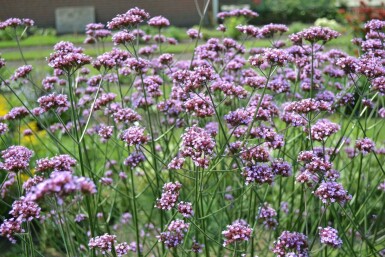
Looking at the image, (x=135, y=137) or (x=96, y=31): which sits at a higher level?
(x=96, y=31)

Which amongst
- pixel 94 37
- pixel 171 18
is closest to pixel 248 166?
pixel 94 37

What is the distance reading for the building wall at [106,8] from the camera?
23578 mm

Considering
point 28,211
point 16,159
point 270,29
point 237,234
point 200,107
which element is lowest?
point 237,234

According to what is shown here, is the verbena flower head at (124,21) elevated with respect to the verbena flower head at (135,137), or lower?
elevated

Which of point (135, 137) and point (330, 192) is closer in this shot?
point (330, 192)

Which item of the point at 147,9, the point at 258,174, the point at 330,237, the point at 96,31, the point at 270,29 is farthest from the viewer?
the point at 147,9

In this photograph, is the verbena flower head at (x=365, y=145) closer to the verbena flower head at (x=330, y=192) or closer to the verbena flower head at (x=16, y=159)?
the verbena flower head at (x=330, y=192)

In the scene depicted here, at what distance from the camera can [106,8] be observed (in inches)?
942

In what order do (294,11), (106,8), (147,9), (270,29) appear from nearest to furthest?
(270,29) < (147,9) < (106,8) < (294,11)

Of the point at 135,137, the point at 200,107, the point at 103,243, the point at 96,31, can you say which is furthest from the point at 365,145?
the point at 96,31

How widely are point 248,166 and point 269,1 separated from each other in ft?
77.2

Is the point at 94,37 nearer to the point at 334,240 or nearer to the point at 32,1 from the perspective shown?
the point at 334,240

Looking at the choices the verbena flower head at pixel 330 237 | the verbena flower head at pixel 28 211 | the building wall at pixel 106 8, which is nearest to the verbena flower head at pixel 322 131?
the verbena flower head at pixel 330 237

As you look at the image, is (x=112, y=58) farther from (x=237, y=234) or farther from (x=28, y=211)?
(x=237, y=234)
